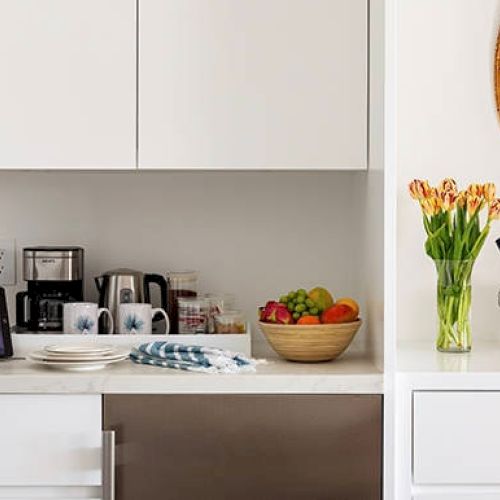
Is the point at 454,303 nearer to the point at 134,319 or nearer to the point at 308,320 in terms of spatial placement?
the point at 308,320

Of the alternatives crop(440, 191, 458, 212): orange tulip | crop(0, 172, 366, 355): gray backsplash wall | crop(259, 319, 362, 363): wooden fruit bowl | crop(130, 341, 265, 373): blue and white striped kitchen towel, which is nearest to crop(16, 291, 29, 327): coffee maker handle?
crop(0, 172, 366, 355): gray backsplash wall

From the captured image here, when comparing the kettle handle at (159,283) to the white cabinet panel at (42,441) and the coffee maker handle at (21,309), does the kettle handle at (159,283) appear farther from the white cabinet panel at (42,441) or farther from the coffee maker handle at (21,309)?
the white cabinet panel at (42,441)

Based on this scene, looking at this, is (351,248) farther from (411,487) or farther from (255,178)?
(411,487)

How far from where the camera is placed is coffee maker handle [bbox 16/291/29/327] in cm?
290

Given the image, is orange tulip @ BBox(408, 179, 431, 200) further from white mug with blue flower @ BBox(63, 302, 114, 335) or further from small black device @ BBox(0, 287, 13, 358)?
small black device @ BBox(0, 287, 13, 358)

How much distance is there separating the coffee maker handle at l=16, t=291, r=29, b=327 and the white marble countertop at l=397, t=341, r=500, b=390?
0.96 metres

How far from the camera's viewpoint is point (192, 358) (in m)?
2.54

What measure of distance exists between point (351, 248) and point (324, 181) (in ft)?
0.63

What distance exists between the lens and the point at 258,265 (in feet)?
9.92

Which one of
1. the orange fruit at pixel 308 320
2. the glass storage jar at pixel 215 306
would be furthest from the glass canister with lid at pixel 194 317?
the orange fruit at pixel 308 320

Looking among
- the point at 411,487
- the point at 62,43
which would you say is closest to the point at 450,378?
the point at 411,487

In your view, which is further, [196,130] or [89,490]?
[196,130]

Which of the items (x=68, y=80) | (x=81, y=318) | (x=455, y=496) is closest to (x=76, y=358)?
(x=81, y=318)

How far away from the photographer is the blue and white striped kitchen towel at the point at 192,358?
249cm
